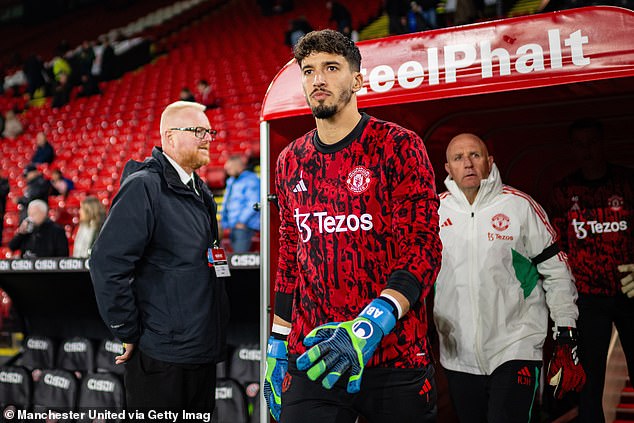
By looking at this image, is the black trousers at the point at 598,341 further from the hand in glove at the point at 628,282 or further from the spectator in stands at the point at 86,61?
the spectator in stands at the point at 86,61

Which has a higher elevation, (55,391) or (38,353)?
(38,353)

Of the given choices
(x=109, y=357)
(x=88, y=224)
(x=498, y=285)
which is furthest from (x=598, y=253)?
(x=88, y=224)

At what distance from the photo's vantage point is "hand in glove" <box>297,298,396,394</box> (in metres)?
1.70

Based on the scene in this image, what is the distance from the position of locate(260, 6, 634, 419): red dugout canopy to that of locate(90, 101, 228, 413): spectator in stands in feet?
1.41

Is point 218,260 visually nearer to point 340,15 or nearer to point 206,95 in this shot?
point 206,95

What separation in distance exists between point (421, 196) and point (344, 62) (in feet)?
1.60

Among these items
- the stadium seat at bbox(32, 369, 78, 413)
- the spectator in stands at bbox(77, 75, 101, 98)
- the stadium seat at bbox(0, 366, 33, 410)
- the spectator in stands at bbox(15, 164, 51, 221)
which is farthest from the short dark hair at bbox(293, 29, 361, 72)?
the spectator in stands at bbox(77, 75, 101, 98)

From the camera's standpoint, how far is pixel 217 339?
307cm

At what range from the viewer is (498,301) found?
9.99 feet

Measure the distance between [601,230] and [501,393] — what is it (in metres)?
1.26

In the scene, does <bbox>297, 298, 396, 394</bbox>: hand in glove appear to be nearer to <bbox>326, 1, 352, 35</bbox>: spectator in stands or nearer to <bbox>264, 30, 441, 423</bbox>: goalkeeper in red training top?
<bbox>264, 30, 441, 423</bbox>: goalkeeper in red training top

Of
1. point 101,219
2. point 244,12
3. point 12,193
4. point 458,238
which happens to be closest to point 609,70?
point 458,238

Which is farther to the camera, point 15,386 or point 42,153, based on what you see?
point 42,153

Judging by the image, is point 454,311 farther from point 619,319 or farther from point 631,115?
point 631,115
